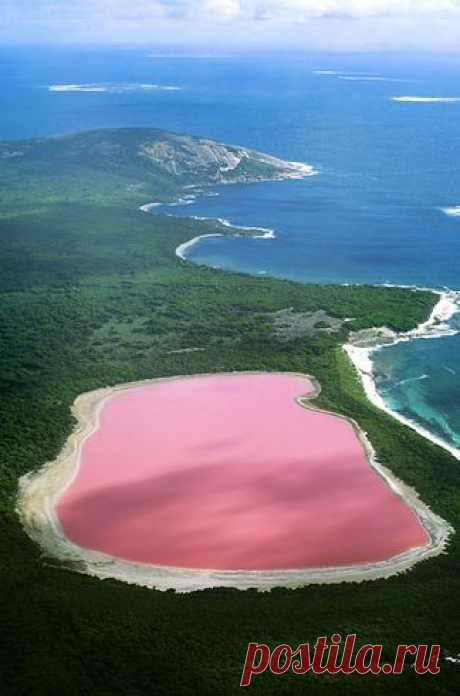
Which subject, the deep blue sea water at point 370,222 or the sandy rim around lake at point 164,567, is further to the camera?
the deep blue sea water at point 370,222

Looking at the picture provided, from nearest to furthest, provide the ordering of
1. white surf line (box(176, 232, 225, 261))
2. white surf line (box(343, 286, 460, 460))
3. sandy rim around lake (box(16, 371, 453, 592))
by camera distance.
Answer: sandy rim around lake (box(16, 371, 453, 592)) → white surf line (box(343, 286, 460, 460)) → white surf line (box(176, 232, 225, 261))

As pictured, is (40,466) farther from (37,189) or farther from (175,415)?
(37,189)

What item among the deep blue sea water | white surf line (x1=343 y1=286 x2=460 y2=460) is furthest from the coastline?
the deep blue sea water

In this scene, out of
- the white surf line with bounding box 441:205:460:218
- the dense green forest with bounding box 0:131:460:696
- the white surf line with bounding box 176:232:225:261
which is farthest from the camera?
the white surf line with bounding box 441:205:460:218

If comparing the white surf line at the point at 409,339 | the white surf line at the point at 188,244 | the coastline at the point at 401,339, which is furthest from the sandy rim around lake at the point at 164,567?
the white surf line at the point at 188,244

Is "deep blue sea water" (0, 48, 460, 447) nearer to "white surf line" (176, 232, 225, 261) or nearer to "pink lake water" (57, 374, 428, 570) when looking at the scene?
"white surf line" (176, 232, 225, 261)

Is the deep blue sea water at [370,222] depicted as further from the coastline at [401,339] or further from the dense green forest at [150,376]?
the dense green forest at [150,376]
